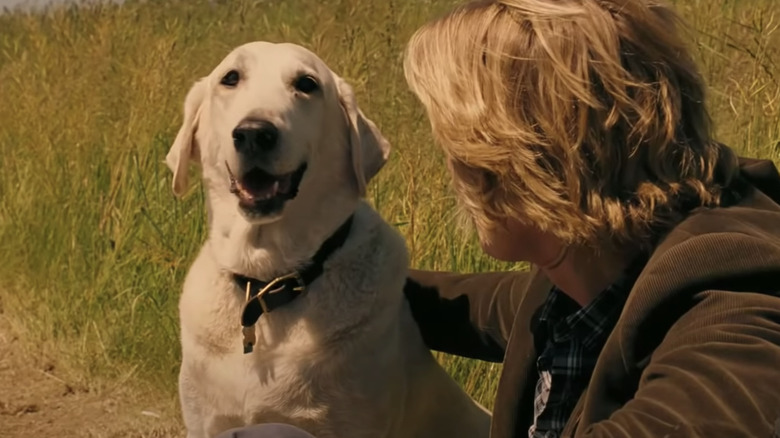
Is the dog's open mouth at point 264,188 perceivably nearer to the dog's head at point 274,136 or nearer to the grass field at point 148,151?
the dog's head at point 274,136

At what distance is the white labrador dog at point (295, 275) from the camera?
280 centimetres

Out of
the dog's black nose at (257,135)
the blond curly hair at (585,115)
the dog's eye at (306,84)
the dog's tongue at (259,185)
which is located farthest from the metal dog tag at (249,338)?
the blond curly hair at (585,115)

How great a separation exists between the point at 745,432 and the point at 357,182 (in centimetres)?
159

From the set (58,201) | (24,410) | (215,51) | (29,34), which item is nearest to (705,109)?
(24,410)

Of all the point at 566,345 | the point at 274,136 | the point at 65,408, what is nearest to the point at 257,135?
the point at 274,136

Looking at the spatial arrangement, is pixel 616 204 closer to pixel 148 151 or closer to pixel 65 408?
pixel 65 408

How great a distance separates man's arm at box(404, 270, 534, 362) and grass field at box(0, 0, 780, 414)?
0.62 m

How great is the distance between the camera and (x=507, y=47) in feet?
6.44

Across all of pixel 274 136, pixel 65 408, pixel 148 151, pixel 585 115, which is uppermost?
pixel 585 115

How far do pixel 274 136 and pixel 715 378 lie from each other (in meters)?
1.47

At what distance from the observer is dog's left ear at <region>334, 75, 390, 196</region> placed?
2.98 meters

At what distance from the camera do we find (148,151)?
5000mm

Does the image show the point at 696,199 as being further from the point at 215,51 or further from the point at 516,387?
the point at 215,51

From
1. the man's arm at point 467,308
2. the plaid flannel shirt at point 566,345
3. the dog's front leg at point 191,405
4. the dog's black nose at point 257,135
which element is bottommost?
the dog's front leg at point 191,405
